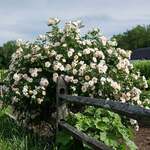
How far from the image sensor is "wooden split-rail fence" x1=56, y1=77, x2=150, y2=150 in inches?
180

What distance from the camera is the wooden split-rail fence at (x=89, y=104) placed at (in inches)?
180

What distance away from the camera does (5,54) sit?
339 ft

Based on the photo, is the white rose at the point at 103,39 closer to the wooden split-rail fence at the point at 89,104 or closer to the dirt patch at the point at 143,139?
the wooden split-rail fence at the point at 89,104

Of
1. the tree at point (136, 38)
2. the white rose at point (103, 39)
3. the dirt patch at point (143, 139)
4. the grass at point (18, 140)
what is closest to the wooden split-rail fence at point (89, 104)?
the grass at point (18, 140)

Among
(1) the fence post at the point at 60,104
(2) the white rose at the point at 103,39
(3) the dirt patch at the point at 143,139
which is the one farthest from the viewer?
(3) the dirt patch at the point at 143,139

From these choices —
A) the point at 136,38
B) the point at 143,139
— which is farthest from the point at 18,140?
the point at 136,38

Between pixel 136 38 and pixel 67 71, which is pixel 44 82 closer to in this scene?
pixel 67 71

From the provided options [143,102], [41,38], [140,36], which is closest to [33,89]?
[41,38]

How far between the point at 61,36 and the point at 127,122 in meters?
1.81

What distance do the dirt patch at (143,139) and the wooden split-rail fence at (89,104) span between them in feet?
7.72

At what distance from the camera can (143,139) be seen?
32.7 ft

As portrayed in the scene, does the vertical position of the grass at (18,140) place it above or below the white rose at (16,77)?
below

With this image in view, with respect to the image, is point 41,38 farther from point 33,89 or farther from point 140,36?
point 140,36

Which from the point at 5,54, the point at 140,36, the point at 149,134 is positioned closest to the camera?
the point at 149,134
